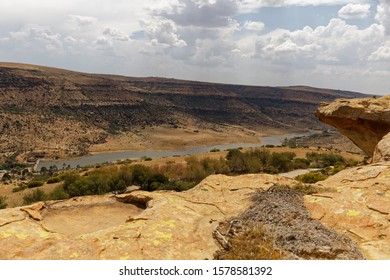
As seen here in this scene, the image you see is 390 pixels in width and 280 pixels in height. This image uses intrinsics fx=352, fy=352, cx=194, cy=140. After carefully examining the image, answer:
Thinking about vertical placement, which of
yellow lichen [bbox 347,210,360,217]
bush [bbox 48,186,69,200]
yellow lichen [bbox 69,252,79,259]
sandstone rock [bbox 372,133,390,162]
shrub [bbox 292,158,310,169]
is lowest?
bush [bbox 48,186,69,200]

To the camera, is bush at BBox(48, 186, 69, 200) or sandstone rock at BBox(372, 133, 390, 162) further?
bush at BBox(48, 186, 69, 200)

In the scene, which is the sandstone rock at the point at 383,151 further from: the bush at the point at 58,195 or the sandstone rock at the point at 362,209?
the bush at the point at 58,195

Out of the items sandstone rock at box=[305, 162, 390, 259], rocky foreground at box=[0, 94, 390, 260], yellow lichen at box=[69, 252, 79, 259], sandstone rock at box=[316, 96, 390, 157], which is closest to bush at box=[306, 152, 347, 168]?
sandstone rock at box=[316, 96, 390, 157]

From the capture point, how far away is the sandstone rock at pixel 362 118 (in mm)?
24250

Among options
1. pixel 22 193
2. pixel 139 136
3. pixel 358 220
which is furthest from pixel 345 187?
pixel 139 136

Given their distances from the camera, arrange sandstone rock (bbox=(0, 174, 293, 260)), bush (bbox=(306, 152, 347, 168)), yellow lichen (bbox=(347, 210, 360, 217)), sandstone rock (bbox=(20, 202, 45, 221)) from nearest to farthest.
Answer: sandstone rock (bbox=(0, 174, 293, 260)) → yellow lichen (bbox=(347, 210, 360, 217)) → sandstone rock (bbox=(20, 202, 45, 221)) → bush (bbox=(306, 152, 347, 168))

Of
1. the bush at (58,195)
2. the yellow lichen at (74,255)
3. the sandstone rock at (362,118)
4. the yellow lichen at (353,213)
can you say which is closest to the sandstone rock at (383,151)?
the sandstone rock at (362,118)

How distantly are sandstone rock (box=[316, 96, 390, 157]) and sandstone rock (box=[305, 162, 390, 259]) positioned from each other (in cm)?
1178

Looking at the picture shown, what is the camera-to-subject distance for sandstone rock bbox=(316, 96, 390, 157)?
79.6 ft

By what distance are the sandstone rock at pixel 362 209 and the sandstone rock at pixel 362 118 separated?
1178 cm

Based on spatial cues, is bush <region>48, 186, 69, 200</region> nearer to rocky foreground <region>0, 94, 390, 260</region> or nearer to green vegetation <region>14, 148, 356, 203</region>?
green vegetation <region>14, 148, 356, 203</region>

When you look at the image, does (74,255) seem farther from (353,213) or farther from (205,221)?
(353,213)

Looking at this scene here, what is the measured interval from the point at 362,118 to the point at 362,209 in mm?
16358

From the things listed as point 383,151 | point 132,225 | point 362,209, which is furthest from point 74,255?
point 383,151
